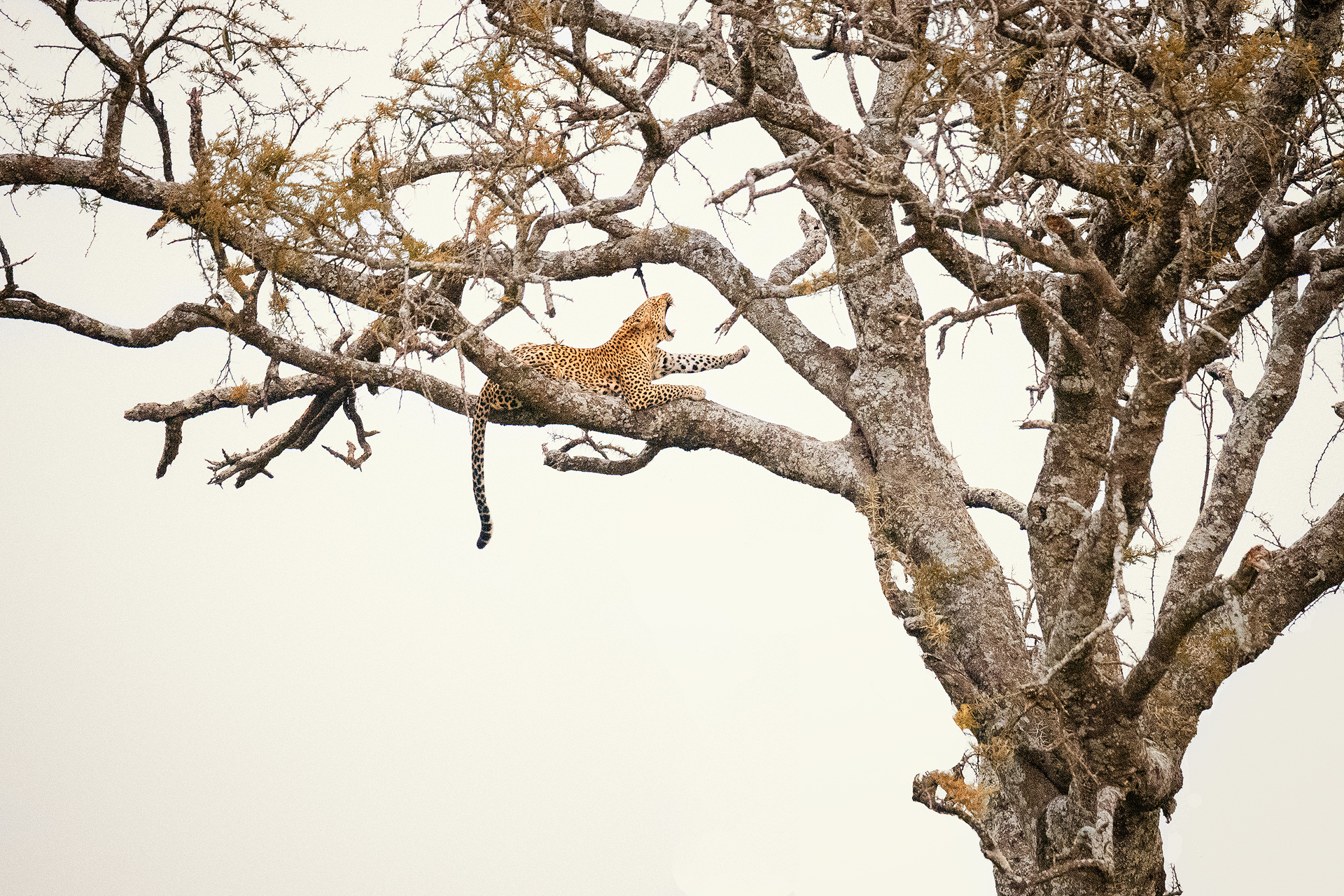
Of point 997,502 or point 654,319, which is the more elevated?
point 654,319

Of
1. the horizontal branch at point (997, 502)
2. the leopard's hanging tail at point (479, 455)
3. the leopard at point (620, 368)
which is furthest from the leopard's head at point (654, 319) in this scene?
the horizontal branch at point (997, 502)

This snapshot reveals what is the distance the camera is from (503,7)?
13.9 feet

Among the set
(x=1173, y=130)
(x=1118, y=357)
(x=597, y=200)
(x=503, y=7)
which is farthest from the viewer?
(x=1118, y=357)

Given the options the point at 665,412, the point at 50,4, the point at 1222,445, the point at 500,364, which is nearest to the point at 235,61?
the point at 50,4

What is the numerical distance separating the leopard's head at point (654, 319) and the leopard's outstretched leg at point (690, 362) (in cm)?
9

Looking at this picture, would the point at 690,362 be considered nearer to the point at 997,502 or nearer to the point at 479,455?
the point at 479,455

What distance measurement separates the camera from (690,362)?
5984mm

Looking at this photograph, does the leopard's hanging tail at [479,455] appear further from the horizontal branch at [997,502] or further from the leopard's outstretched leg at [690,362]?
the horizontal branch at [997,502]

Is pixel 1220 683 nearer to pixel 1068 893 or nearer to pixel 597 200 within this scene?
pixel 1068 893

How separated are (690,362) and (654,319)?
307 mm

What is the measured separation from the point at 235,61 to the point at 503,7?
4.42ft

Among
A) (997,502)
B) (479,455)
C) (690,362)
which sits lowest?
(997,502)

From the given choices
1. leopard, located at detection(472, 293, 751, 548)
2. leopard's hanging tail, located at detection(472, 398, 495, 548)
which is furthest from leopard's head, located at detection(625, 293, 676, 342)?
leopard's hanging tail, located at detection(472, 398, 495, 548)

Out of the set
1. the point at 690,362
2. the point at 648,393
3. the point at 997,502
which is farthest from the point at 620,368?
the point at 997,502
